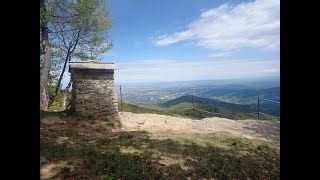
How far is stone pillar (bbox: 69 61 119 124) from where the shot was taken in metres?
9.99

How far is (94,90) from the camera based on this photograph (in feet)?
33.7

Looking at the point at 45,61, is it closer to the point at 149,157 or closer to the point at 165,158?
the point at 149,157

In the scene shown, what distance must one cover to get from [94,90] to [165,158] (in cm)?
542

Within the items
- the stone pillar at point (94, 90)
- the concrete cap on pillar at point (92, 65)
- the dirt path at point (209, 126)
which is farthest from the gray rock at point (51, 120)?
the dirt path at point (209, 126)

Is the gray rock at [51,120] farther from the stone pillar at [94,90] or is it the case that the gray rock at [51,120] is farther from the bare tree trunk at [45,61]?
the bare tree trunk at [45,61]

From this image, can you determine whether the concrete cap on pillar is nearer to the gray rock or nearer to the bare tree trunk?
the gray rock

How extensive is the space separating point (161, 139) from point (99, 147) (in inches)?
90.0

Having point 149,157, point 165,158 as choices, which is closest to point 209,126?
point 165,158


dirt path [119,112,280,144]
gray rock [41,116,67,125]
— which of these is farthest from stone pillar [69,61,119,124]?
dirt path [119,112,280,144]

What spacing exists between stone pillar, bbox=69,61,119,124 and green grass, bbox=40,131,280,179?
2.58 meters

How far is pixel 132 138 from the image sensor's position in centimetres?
804

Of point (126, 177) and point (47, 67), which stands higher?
point (47, 67)
